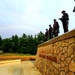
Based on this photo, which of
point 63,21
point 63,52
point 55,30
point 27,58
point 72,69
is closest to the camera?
point 72,69

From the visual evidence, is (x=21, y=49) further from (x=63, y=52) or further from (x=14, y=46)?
(x=63, y=52)

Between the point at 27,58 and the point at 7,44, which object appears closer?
the point at 27,58

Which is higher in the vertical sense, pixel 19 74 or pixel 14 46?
pixel 14 46

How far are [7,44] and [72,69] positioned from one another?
37.2m

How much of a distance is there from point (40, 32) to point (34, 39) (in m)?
3.21

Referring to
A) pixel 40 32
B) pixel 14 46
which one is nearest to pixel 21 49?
pixel 14 46

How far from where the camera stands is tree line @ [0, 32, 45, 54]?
37344mm

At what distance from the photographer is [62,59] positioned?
15.7 ft

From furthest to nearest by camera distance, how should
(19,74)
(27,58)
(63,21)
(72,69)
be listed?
(27,58), (19,74), (63,21), (72,69)

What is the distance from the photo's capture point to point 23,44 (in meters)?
38.5

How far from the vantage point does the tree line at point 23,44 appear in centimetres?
3734

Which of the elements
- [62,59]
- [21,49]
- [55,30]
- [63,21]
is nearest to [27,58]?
[21,49]

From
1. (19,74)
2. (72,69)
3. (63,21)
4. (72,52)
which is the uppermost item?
(63,21)

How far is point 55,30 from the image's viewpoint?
11211mm
